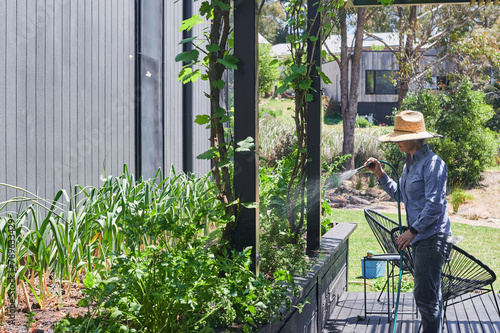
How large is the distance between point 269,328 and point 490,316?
2386 mm

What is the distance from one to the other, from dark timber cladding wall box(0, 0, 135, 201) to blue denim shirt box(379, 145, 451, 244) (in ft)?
8.09

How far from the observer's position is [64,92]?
428cm

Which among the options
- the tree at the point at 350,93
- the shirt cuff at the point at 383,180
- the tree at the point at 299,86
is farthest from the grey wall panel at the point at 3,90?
the tree at the point at 350,93

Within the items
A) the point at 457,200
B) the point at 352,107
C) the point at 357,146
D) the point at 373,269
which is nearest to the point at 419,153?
the point at 373,269

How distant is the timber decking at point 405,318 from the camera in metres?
3.95

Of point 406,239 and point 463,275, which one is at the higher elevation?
point 406,239

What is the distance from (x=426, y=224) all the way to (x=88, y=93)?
2.88m

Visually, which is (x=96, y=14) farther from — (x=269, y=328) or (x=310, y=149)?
(x=269, y=328)

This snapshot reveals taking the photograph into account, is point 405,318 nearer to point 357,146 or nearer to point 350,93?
point 357,146

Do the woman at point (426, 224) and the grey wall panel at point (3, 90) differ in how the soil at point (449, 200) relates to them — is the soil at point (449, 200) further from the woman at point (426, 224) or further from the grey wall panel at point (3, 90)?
the grey wall panel at point (3, 90)

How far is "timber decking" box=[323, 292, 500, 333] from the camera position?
155 inches

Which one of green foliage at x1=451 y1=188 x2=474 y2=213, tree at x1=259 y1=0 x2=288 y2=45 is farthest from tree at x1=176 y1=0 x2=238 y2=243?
tree at x1=259 y1=0 x2=288 y2=45

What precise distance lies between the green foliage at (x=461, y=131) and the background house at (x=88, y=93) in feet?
26.8

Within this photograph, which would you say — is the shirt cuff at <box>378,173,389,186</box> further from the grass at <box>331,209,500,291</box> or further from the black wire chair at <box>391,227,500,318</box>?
the grass at <box>331,209,500,291</box>
